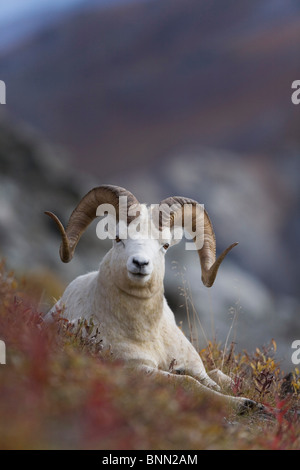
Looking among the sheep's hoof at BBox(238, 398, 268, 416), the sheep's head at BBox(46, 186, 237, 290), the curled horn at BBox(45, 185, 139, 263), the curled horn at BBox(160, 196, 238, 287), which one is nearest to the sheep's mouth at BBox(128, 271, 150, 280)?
the sheep's head at BBox(46, 186, 237, 290)

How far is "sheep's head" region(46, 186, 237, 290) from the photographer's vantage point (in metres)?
7.80

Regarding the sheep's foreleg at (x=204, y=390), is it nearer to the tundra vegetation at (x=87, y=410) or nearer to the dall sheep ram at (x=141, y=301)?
the dall sheep ram at (x=141, y=301)

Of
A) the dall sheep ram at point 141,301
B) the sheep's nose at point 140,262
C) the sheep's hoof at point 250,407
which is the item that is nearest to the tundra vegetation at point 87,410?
the sheep's hoof at point 250,407

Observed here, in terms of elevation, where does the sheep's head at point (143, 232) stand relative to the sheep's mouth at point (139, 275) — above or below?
above

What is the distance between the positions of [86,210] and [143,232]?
1.47 metres

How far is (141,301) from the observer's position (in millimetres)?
8195

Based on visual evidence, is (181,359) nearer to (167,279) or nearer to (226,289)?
(167,279)

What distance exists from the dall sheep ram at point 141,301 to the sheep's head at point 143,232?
0.01 meters

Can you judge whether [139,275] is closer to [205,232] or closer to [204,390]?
[204,390]

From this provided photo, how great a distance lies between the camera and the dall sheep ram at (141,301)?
7.77m


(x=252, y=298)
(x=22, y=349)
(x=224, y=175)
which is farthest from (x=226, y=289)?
(x=224, y=175)

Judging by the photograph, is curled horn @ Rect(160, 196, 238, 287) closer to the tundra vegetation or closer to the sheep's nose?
the sheep's nose

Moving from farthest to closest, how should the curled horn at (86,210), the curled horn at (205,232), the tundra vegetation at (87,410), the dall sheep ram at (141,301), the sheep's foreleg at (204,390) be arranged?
1. the curled horn at (205,232)
2. the curled horn at (86,210)
3. the dall sheep ram at (141,301)
4. the sheep's foreleg at (204,390)
5. the tundra vegetation at (87,410)

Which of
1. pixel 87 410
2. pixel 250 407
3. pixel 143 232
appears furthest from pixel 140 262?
pixel 87 410
